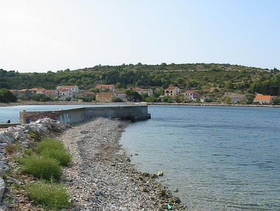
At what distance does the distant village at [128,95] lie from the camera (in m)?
151

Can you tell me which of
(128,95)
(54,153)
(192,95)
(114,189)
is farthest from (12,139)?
(192,95)

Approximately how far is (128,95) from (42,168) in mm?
139151

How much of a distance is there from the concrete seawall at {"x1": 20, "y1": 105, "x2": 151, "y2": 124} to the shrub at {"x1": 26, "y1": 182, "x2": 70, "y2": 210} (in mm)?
23821

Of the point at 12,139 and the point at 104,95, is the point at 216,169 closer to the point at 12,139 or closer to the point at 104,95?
the point at 12,139

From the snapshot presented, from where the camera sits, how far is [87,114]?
171 feet

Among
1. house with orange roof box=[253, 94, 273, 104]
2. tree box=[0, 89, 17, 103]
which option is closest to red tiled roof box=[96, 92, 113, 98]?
tree box=[0, 89, 17, 103]

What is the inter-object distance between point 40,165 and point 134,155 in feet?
43.9

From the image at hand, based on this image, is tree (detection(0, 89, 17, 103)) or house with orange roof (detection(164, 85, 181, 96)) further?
house with orange roof (detection(164, 85, 181, 96))

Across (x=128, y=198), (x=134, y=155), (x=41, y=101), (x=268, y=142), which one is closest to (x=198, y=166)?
(x=134, y=155)

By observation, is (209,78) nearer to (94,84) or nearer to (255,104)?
(255,104)

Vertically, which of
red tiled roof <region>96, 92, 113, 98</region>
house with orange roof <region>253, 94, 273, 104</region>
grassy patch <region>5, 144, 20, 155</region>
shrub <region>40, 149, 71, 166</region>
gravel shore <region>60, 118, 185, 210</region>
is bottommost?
house with orange roof <region>253, 94, 273, 104</region>

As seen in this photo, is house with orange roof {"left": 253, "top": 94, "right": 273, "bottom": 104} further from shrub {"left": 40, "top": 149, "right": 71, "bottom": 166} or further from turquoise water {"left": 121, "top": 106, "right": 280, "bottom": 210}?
shrub {"left": 40, "top": 149, "right": 71, "bottom": 166}

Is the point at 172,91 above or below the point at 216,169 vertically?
above

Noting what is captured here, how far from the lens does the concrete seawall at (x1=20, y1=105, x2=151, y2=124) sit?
33.6 metres
